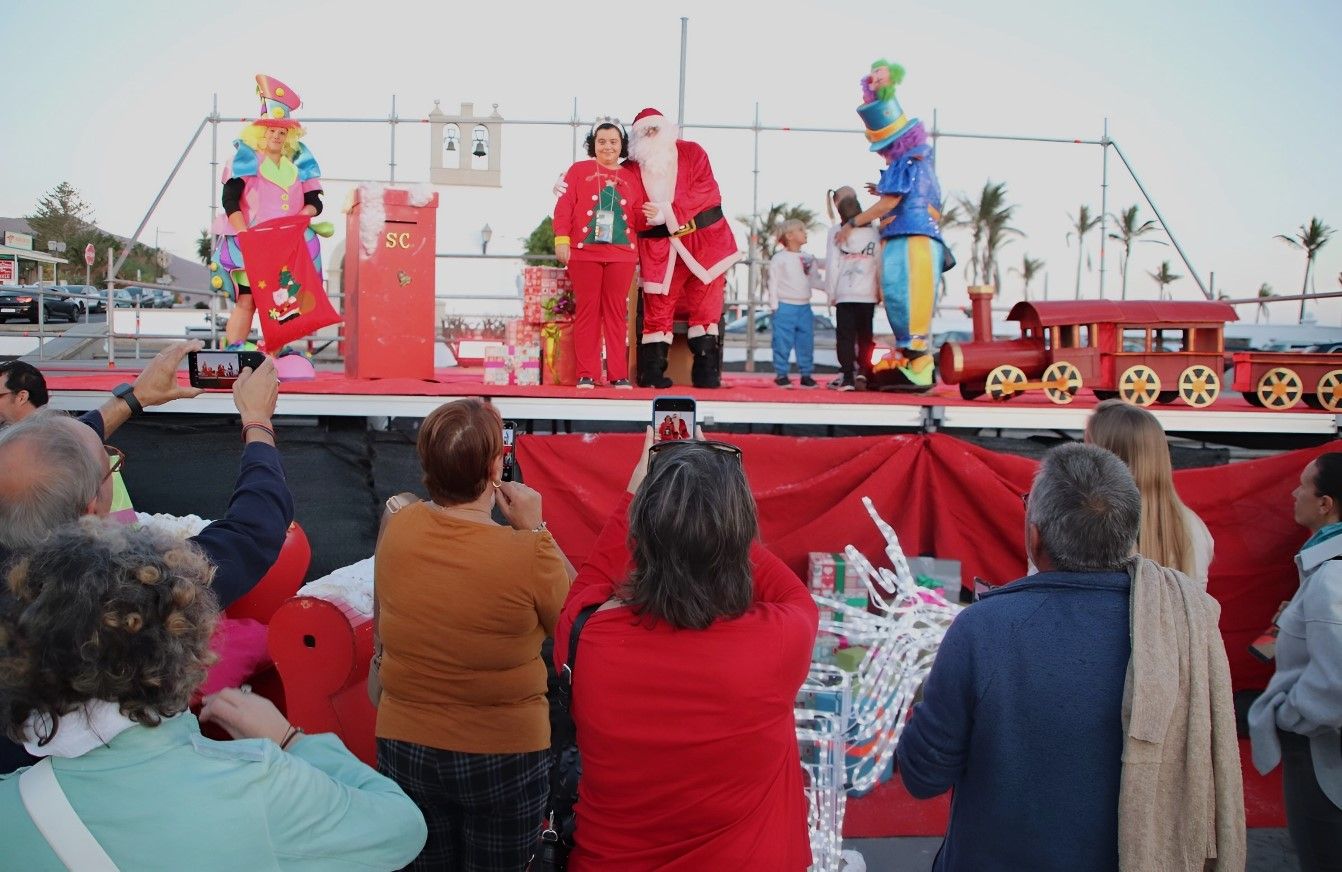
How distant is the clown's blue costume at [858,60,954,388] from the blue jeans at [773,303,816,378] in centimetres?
96

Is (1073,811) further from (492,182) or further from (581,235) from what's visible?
(492,182)

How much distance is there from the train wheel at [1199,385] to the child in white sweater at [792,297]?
2223mm

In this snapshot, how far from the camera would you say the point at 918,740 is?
6.47ft

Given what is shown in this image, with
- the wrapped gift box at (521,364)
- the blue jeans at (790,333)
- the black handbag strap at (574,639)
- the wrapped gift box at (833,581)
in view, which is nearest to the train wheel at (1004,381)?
the wrapped gift box at (833,581)

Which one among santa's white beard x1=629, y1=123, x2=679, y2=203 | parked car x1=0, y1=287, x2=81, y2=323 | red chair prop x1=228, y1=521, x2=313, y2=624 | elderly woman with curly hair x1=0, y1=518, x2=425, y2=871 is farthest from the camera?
parked car x1=0, y1=287, x2=81, y2=323

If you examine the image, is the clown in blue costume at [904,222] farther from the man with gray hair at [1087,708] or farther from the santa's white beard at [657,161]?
the man with gray hair at [1087,708]

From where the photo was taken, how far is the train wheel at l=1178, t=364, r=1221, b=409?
514 centimetres

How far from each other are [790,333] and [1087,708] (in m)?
5.05

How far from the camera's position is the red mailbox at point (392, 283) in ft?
17.7

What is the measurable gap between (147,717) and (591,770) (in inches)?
31.8

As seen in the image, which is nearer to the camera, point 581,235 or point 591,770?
point 591,770

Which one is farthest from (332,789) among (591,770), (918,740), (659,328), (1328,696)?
(659,328)

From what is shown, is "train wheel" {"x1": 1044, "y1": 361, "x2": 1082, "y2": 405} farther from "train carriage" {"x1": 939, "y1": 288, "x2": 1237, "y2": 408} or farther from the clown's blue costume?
the clown's blue costume

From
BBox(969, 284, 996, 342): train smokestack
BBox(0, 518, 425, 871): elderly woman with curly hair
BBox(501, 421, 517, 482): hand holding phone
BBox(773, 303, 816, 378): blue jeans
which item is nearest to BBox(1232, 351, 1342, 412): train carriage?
BBox(969, 284, 996, 342): train smokestack
